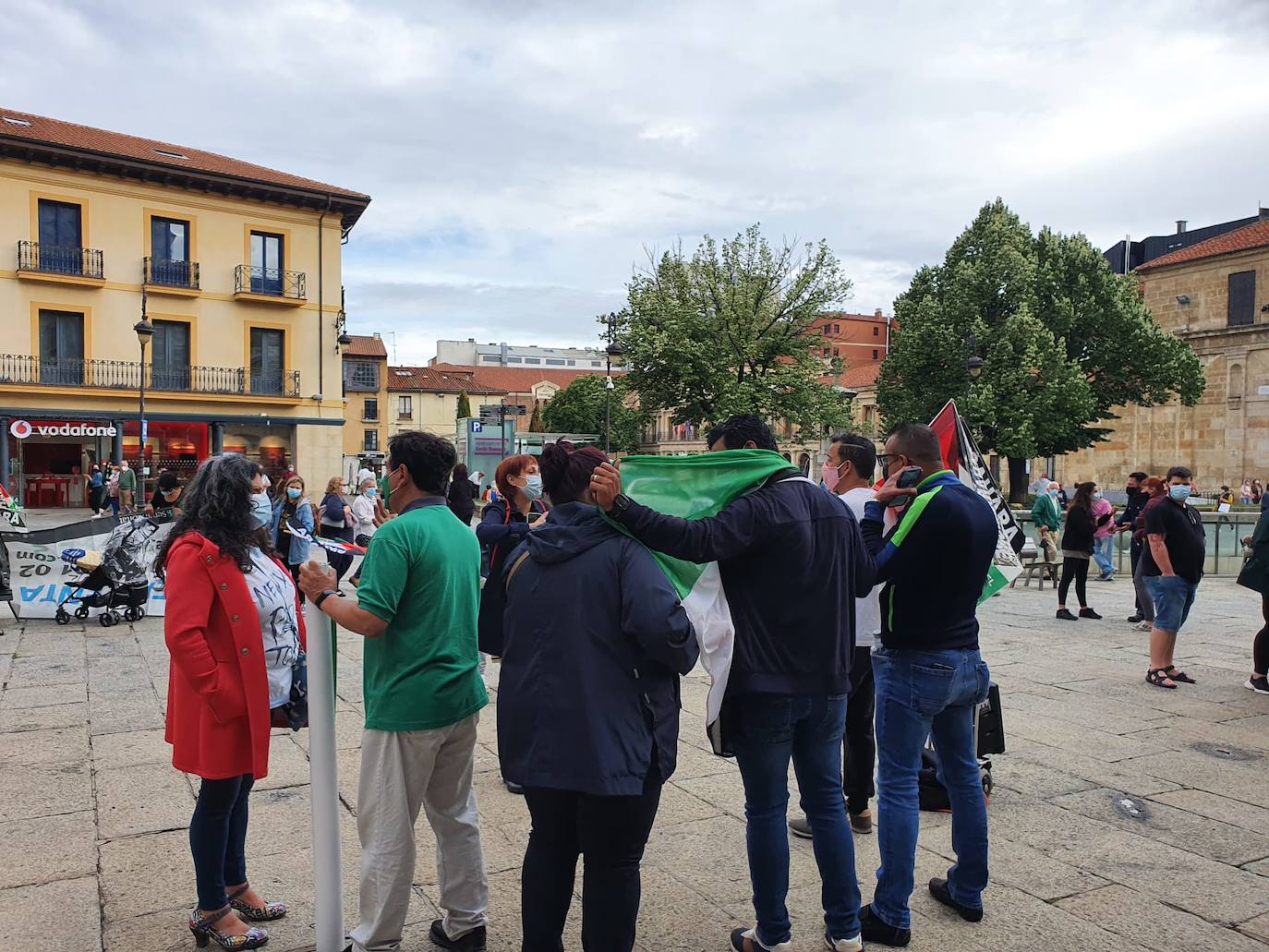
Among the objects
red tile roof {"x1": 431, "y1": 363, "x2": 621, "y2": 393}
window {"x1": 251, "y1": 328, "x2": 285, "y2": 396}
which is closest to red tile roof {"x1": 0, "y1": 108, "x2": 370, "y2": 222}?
window {"x1": 251, "y1": 328, "x2": 285, "y2": 396}

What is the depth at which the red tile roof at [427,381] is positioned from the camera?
3258 inches

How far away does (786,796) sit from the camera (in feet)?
10.5

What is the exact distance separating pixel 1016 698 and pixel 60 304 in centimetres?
3309

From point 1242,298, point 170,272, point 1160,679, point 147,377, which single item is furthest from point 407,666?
point 1242,298

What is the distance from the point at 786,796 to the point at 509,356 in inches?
5410

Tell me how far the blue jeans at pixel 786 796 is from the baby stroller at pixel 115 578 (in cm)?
942

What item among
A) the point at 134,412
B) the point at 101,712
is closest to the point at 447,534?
the point at 101,712

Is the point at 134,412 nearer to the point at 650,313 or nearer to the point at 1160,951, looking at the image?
the point at 650,313

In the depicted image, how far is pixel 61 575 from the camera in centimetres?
1059

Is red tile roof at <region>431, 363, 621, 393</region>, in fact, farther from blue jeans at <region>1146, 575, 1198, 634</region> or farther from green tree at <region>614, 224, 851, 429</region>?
blue jeans at <region>1146, 575, 1198, 634</region>

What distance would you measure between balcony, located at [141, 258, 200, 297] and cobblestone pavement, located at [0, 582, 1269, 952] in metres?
27.9

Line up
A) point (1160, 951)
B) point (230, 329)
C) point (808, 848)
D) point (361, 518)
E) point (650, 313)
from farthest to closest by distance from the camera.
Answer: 1. point (650, 313)
2. point (230, 329)
3. point (361, 518)
4. point (808, 848)
5. point (1160, 951)

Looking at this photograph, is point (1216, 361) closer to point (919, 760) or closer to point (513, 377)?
point (919, 760)

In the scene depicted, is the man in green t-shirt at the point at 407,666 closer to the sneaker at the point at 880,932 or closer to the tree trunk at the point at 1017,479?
the sneaker at the point at 880,932
